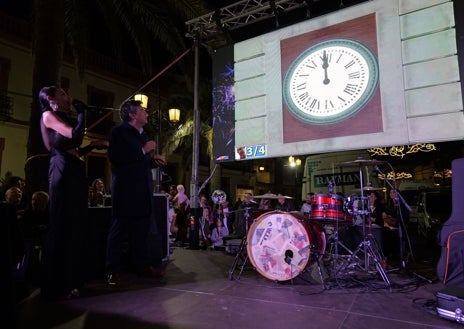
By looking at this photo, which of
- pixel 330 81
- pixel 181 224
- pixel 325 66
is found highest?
pixel 325 66

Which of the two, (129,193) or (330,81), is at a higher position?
(330,81)

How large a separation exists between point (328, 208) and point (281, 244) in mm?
798

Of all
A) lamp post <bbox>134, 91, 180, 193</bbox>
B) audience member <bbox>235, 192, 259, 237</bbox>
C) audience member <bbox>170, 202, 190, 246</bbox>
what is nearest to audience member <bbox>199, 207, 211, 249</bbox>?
audience member <bbox>170, 202, 190, 246</bbox>

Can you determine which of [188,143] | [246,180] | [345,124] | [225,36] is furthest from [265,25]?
[246,180]

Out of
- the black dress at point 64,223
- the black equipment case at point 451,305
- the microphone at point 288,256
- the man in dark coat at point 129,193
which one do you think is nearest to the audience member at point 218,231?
the microphone at point 288,256

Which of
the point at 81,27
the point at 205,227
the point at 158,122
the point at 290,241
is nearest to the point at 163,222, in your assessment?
the point at 290,241

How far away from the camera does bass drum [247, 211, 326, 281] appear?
4328mm

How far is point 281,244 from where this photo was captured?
4441mm

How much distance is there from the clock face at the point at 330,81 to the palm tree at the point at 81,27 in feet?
13.2

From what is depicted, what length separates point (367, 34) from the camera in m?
5.45

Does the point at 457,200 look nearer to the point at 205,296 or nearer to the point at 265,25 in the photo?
the point at 205,296

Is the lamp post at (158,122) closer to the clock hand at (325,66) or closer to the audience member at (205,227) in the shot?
the audience member at (205,227)

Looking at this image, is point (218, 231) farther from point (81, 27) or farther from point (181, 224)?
point (81, 27)

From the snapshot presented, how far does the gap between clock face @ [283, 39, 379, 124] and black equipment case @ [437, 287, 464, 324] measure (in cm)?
309
